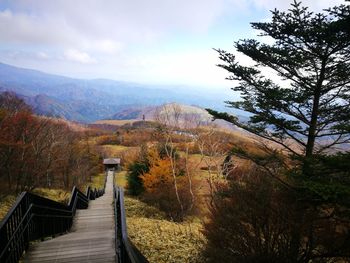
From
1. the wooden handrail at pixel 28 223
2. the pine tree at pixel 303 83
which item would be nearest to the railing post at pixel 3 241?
the wooden handrail at pixel 28 223

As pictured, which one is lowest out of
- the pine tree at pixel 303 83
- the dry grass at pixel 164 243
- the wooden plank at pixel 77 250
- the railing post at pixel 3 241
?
the dry grass at pixel 164 243

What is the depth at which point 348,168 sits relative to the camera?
26.8 ft

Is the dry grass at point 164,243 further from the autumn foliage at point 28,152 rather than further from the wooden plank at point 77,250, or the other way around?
the autumn foliage at point 28,152

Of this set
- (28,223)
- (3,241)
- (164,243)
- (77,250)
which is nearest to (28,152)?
(164,243)

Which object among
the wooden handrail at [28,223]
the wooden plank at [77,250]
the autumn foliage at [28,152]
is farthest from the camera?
the autumn foliage at [28,152]

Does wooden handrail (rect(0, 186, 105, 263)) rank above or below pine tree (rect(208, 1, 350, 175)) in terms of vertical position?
below

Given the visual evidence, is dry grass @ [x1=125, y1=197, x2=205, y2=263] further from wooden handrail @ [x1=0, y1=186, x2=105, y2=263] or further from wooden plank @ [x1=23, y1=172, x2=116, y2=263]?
wooden plank @ [x1=23, y1=172, x2=116, y2=263]

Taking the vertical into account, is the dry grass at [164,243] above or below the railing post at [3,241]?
below

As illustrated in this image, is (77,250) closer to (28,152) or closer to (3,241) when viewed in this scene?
(3,241)

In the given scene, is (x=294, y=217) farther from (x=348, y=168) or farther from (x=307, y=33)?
(x=307, y=33)

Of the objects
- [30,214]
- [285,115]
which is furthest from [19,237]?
[285,115]

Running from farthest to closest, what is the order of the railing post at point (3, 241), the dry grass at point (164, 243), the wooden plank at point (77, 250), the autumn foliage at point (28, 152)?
the autumn foliage at point (28, 152) < the dry grass at point (164, 243) < the wooden plank at point (77, 250) < the railing post at point (3, 241)

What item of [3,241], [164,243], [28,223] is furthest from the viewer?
[164,243]

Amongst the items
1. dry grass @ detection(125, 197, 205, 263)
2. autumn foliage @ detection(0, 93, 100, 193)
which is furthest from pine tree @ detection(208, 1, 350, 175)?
autumn foliage @ detection(0, 93, 100, 193)
